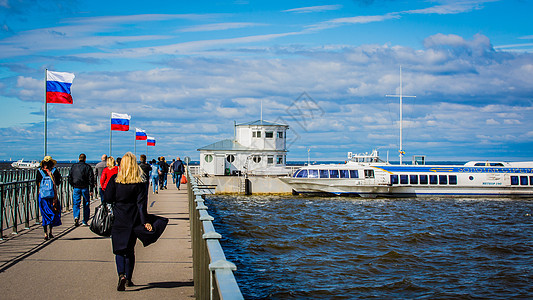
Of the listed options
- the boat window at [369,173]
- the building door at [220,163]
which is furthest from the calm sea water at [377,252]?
the building door at [220,163]

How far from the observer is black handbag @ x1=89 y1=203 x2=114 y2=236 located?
776 centimetres

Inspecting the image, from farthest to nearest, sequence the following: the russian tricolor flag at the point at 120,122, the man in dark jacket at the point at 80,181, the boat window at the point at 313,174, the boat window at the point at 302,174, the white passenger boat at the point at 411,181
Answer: the boat window at the point at 302,174 < the boat window at the point at 313,174 < the white passenger boat at the point at 411,181 < the russian tricolor flag at the point at 120,122 < the man in dark jacket at the point at 80,181

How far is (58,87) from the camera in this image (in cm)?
1812

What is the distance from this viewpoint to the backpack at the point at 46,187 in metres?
11.4

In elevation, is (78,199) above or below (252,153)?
below

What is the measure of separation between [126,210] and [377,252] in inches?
541

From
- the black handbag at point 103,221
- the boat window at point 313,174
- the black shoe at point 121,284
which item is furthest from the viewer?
the boat window at point 313,174

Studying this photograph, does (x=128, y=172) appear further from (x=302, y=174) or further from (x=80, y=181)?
(x=302, y=174)

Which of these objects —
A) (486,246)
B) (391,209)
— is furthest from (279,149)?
(486,246)

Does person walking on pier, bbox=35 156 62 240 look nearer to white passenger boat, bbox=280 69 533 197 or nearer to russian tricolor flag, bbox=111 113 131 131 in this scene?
russian tricolor flag, bbox=111 113 131 131

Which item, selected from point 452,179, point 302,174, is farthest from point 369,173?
point 452,179

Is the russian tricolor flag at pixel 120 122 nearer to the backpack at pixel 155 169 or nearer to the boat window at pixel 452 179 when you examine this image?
the backpack at pixel 155 169

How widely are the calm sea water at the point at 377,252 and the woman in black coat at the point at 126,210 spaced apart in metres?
5.54

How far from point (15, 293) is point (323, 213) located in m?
27.5
